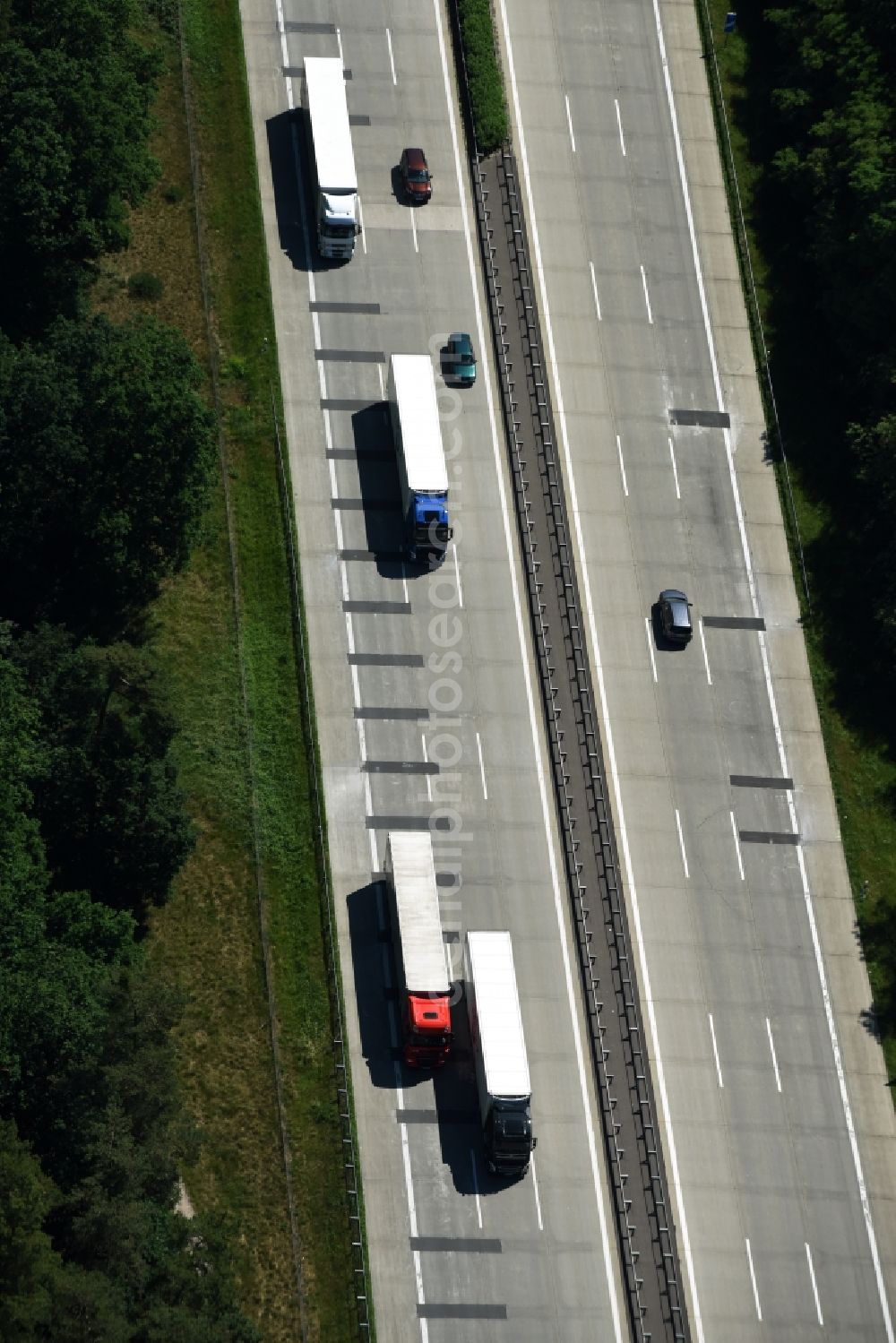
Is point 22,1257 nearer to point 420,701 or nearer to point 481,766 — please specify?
point 481,766

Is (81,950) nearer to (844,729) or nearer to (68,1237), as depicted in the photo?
(68,1237)

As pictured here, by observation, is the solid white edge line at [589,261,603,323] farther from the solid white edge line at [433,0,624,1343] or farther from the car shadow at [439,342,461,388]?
the car shadow at [439,342,461,388]

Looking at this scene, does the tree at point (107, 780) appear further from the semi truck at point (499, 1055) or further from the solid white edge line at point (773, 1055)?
the solid white edge line at point (773, 1055)

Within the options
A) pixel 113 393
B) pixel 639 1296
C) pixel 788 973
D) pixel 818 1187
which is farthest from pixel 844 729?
pixel 113 393

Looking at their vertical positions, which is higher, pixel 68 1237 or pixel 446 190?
pixel 446 190

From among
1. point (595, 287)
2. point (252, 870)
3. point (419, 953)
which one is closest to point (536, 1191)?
point (419, 953)

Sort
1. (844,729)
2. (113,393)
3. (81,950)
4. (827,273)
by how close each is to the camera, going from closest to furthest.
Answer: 1. (81,950)
2. (113,393)
3. (844,729)
4. (827,273)
